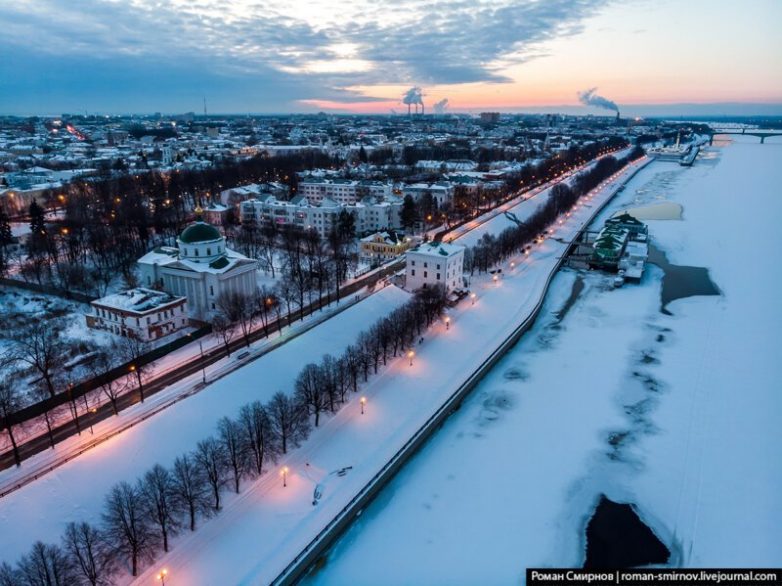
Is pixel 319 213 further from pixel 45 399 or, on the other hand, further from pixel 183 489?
pixel 183 489

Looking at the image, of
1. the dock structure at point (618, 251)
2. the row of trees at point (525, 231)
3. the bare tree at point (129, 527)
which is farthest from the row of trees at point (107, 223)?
the dock structure at point (618, 251)

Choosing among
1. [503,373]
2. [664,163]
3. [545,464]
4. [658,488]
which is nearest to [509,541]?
[545,464]

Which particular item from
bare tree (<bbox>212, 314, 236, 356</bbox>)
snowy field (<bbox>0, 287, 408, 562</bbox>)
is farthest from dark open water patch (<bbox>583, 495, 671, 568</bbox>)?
bare tree (<bbox>212, 314, 236, 356</bbox>)

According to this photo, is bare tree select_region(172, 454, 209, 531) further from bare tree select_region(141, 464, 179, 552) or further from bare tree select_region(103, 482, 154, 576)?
bare tree select_region(103, 482, 154, 576)

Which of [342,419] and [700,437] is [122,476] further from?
[700,437]

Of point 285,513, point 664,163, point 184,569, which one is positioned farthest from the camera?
point 664,163

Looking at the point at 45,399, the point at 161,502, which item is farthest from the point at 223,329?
the point at 161,502

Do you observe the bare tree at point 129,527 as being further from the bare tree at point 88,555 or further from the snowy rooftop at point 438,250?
the snowy rooftop at point 438,250
